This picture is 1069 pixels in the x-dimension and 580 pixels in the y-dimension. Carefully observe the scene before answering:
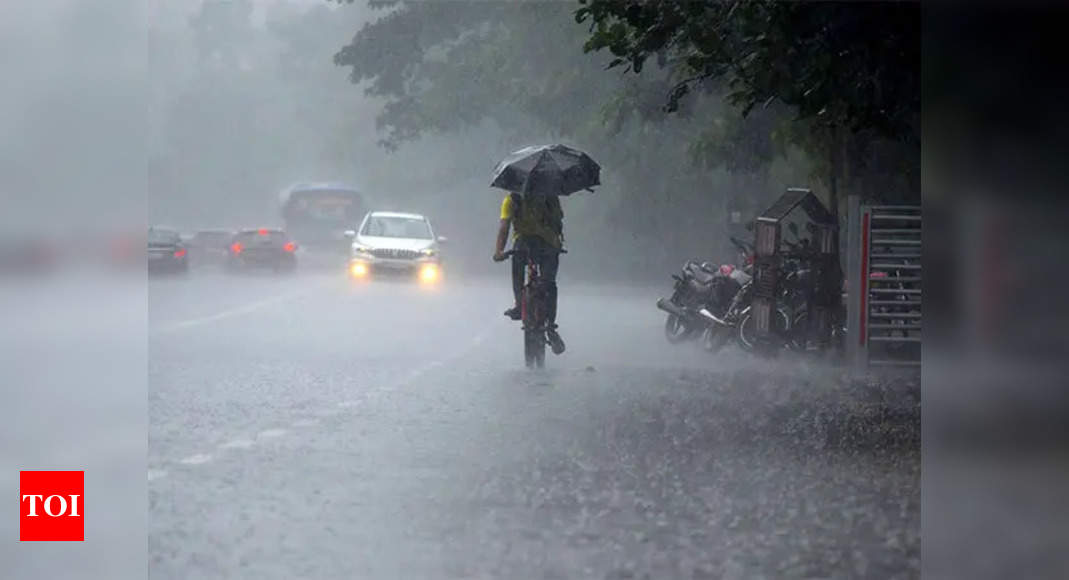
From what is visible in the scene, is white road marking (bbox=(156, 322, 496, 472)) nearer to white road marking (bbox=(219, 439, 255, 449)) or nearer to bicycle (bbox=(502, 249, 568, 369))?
white road marking (bbox=(219, 439, 255, 449))

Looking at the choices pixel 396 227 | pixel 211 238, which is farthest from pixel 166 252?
pixel 211 238

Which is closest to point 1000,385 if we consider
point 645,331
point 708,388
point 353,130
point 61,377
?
point 708,388

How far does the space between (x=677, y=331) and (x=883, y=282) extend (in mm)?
5174

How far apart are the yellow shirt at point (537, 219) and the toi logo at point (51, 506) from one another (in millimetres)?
8862

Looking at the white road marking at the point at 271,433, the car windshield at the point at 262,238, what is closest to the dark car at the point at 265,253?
the car windshield at the point at 262,238

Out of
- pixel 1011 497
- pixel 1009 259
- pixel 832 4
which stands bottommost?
pixel 1011 497

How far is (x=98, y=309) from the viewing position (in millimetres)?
31438

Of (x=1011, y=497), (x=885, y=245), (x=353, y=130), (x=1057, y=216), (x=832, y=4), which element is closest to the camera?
(x=1011, y=497)

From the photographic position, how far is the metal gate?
22.2m

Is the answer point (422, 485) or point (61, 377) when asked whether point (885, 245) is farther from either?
point (422, 485)

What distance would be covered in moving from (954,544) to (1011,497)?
242 centimetres

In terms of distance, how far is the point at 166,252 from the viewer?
173 ft

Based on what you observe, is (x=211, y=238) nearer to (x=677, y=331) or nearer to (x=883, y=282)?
(x=677, y=331)

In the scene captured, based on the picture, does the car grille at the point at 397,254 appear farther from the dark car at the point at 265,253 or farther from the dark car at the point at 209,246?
the dark car at the point at 209,246
